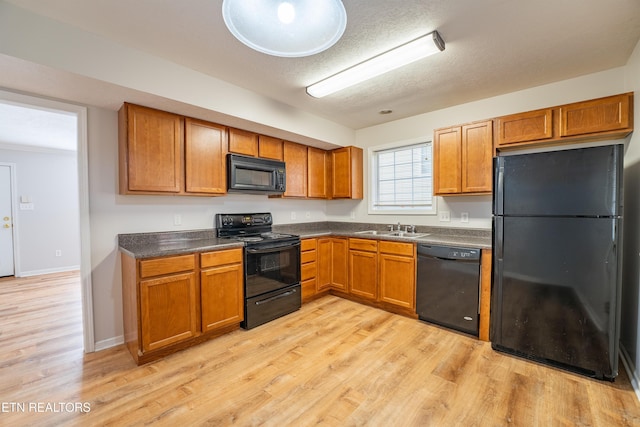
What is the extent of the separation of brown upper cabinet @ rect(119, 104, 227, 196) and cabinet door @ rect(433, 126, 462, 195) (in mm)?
2417

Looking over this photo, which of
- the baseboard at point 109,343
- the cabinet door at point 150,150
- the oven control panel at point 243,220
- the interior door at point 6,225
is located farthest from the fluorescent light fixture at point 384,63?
the interior door at point 6,225

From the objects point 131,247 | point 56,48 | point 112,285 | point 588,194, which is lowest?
point 112,285

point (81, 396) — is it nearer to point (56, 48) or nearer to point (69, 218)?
point (56, 48)

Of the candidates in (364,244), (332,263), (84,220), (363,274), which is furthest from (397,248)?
(84,220)

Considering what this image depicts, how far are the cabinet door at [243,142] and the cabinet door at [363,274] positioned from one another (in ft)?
5.98

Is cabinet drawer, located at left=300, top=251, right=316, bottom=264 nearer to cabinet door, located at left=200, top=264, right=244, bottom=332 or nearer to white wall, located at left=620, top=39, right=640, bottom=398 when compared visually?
cabinet door, located at left=200, top=264, right=244, bottom=332

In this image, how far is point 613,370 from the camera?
196cm

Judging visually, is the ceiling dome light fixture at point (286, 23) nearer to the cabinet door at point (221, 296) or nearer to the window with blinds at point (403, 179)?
the cabinet door at point (221, 296)

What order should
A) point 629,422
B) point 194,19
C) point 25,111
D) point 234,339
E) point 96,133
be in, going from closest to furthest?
1. point 629,422
2. point 194,19
3. point 96,133
4. point 234,339
5. point 25,111

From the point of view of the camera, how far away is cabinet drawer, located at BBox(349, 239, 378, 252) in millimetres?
3436

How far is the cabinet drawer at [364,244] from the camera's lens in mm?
3436

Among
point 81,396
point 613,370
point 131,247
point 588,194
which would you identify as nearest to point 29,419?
point 81,396

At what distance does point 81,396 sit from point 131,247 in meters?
1.16

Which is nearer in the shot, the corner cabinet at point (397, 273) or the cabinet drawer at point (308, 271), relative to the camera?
the corner cabinet at point (397, 273)
